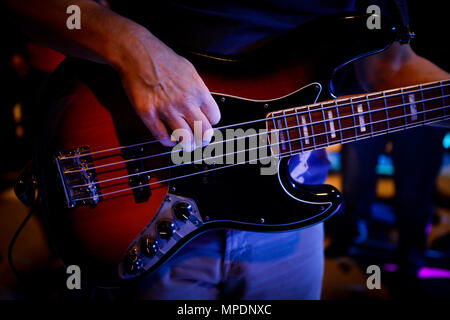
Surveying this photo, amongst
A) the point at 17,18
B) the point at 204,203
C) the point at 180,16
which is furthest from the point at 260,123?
the point at 17,18

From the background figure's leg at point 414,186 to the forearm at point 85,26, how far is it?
7.35ft

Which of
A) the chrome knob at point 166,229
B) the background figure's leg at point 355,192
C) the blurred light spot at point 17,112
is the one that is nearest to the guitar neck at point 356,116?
the chrome knob at point 166,229

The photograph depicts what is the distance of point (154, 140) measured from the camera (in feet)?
2.27

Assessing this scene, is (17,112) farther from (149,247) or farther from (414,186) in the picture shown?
(414,186)

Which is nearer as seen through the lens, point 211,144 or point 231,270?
point 211,144

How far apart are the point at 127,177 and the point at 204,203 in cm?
21

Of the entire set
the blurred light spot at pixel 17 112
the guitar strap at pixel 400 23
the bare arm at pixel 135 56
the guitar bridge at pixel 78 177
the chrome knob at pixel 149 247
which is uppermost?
the guitar strap at pixel 400 23

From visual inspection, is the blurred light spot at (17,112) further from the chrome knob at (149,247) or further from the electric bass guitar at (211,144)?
the chrome knob at (149,247)

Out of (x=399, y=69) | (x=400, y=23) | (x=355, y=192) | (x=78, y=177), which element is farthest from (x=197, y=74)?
(x=355, y=192)

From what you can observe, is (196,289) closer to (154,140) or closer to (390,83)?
(154,140)

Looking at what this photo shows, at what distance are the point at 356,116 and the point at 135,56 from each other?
1.91 ft

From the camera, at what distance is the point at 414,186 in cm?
224

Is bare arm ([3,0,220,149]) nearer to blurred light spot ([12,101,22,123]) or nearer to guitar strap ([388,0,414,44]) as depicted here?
guitar strap ([388,0,414,44])

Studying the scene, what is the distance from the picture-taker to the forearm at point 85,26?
578mm
